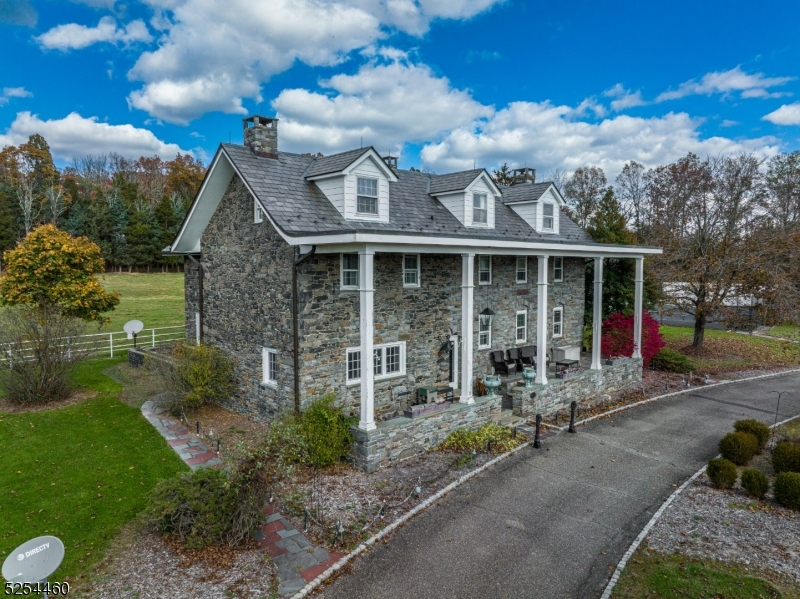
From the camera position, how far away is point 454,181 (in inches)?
631

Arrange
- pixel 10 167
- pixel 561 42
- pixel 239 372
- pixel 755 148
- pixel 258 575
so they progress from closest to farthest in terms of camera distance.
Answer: pixel 258 575, pixel 239 372, pixel 561 42, pixel 755 148, pixel 10 167

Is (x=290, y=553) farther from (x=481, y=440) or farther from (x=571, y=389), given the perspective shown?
(x=571, y=389)

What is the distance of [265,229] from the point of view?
41.5 ft

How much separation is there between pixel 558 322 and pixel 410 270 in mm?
8398

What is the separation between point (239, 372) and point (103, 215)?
1844 inches

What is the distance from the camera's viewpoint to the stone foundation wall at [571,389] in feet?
46.7

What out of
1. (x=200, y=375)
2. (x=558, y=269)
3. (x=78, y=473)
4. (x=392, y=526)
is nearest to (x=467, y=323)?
(x=392, y=526)

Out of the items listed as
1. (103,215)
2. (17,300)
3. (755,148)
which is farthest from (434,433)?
(103,215)

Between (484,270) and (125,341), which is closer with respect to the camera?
(484,270)

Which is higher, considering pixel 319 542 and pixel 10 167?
pixel 10 167

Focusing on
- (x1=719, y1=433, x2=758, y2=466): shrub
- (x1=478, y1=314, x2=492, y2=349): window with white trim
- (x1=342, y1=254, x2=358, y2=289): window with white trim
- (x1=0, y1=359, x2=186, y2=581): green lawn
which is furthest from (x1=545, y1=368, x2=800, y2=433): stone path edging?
(x1=0, y1=359, x2=186, y2=581): green lawn

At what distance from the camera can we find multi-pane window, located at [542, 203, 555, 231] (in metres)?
18.6

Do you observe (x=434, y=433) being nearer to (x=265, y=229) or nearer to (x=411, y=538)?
(x=411, y=538)

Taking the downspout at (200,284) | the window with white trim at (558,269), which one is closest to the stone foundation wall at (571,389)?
the window with white trim at (558,269)
